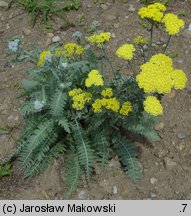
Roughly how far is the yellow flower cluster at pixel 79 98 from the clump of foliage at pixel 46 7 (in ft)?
5.48

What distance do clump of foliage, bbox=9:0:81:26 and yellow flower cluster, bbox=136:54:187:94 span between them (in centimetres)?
191

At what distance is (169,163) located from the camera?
12.5ft

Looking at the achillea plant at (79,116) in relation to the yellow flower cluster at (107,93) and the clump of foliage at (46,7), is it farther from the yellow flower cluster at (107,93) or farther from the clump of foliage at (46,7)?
the clump of foliage at (46,7)

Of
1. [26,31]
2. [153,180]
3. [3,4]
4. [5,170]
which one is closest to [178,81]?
[153,180]

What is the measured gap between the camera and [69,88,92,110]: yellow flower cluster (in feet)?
11.0

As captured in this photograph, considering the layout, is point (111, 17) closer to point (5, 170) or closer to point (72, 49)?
point (72, 49)

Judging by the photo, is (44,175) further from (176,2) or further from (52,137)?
(176,2)

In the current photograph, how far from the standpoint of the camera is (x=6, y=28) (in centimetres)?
493

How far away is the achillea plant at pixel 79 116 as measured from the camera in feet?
11.2

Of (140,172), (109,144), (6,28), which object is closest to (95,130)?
(109,144)

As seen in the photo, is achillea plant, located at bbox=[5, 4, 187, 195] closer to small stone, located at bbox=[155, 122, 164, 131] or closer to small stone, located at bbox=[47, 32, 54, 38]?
small stone, located at bbox=[155, 122, 164, 131]

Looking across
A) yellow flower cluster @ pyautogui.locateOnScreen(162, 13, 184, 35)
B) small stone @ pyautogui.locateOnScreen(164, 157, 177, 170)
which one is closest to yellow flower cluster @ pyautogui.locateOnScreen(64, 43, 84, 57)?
yellow flower cluster @ pyautogui.locateOnScreen(162, 13, 184, 35)

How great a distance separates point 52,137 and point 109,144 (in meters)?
0.47

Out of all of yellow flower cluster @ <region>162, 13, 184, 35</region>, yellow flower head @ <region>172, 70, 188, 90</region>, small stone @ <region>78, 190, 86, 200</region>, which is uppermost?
yellow flower cluster @ <region>162, 13, 184, 35</region>
